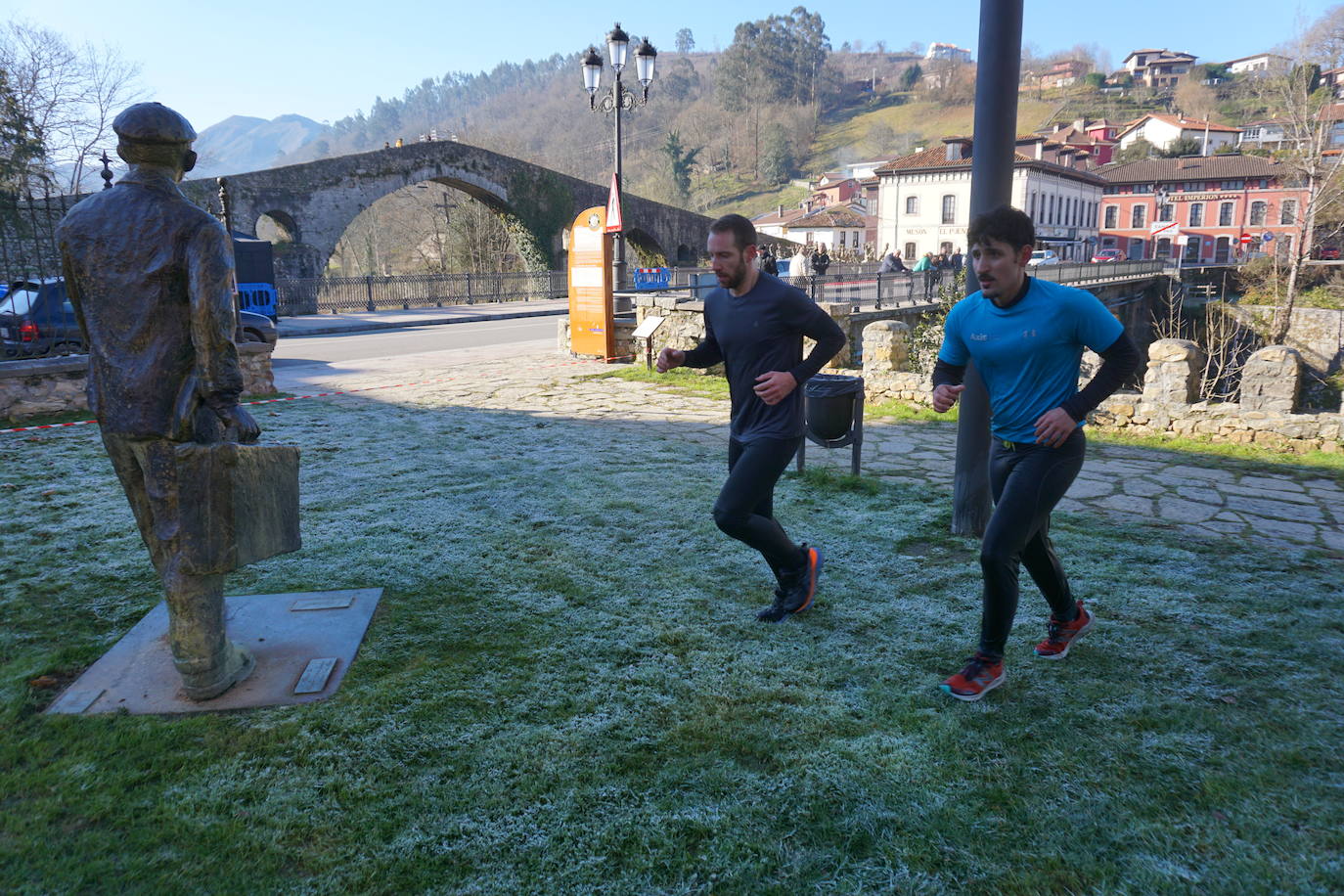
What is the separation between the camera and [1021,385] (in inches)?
120

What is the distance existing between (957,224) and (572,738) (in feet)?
181

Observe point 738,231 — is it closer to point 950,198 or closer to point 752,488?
point 752,488

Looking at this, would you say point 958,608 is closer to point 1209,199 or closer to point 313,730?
point 313,730

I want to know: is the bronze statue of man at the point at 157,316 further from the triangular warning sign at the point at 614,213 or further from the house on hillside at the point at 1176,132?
the house on hillside at the point at 1176,132

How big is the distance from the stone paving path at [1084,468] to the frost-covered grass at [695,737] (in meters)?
0.62

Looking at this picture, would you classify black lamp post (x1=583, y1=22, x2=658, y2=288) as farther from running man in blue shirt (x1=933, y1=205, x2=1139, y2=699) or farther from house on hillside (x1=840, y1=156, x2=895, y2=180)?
house on hillside (x1=840, y1=156, x2=895, y2=180)

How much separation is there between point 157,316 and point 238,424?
1.38 ft

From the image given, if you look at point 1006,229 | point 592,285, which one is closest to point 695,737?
point 1006,229

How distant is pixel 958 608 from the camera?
3.90 m

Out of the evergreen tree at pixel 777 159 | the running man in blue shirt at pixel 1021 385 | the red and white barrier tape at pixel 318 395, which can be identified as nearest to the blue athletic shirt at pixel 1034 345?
the running man in blue shirt at pixel 1021 385

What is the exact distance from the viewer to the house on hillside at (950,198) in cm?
5328

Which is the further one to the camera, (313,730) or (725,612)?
(725,612)

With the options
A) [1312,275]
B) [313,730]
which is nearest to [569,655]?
[313,730]

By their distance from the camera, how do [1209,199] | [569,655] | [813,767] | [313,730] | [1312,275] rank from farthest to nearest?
[1209,199] → [1312,275] → [569,655] → [313,730] → [813,767]
